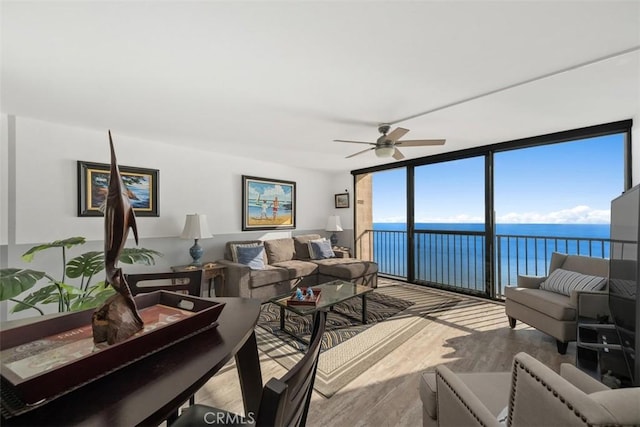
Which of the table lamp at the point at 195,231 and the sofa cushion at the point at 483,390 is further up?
the table lamp at the point at 195,231

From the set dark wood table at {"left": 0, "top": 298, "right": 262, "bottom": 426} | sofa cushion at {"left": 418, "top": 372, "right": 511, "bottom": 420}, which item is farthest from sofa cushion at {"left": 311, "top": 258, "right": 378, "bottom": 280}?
dark wood table at {"left": 0, "top": 298, "right": 262, "bottom": 426}

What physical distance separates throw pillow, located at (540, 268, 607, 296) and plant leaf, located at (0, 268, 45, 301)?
164 inches

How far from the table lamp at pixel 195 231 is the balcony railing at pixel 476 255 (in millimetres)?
3564

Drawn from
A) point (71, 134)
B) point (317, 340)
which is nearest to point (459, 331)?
point (317, 340)

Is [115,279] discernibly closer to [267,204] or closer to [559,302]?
[559,302]

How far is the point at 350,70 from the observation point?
6.10ft

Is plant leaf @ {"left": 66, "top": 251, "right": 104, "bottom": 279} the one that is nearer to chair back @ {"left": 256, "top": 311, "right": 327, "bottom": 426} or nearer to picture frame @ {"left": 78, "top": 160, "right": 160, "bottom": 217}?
picture frame @ {"left": 78, "top": 160, "right": 160, "bottom": 217}

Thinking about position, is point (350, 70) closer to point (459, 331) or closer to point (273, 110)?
point (273, 110)

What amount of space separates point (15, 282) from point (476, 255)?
5.02 m

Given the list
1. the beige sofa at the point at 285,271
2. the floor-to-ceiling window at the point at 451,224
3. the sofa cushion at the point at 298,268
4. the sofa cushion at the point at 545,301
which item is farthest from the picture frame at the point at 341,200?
the sofa cushion at the point at 545,301

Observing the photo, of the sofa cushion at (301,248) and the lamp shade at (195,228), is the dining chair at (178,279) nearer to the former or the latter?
the lamp shade at (195,228)

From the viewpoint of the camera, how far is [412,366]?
215 cm

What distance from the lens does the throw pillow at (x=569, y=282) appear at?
2303 millimetres

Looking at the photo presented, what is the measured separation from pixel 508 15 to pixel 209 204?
13.2 feet
